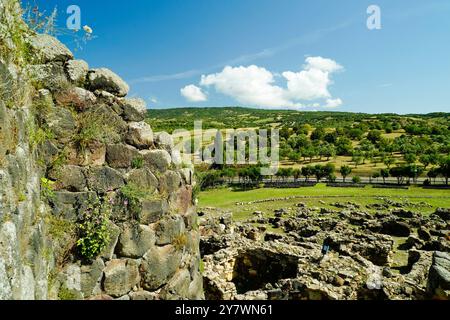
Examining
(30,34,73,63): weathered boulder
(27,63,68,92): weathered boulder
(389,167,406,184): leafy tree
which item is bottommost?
(389,167,406,184): leafy tree

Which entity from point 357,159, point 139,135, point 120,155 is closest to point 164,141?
point 139,135

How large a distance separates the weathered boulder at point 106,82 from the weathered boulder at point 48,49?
567 millimetres

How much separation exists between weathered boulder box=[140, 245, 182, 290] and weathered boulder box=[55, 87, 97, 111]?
313 cm

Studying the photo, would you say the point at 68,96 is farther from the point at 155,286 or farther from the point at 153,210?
the point at 155,286

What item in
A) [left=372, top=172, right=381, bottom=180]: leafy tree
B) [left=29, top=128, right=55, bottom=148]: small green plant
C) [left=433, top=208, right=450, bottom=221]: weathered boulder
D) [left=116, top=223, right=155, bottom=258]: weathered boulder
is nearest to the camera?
[left=29, top=128, right=55, bottom=148]: small green plant

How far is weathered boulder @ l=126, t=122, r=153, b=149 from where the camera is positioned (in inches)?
263

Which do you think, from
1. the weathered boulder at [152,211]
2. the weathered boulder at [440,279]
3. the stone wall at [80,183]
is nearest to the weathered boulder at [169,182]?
the stone wall at [80,183]

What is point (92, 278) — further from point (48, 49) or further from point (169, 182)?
point (48, 49)

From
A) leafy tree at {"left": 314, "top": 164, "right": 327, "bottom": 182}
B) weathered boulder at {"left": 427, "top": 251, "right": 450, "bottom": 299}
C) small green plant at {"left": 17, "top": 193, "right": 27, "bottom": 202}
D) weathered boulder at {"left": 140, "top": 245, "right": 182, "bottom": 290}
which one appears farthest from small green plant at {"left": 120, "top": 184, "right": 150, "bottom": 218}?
leafy tree at {"left": 314, "top": 164, "right": 327, "bottom": 182}

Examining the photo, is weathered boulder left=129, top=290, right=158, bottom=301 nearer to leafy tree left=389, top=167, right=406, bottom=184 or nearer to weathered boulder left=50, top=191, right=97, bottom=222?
weathered boulder left=50, top=191, right=97, bottom=222

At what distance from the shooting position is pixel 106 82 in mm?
6590

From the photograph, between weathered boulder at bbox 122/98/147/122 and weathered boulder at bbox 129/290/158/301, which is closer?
weathered boulder at bbox 129/290/158/301

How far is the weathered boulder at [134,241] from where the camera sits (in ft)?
19.8

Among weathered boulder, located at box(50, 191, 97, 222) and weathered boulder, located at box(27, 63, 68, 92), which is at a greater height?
weathered boulder, located at box(27, 63, 68, 92)
